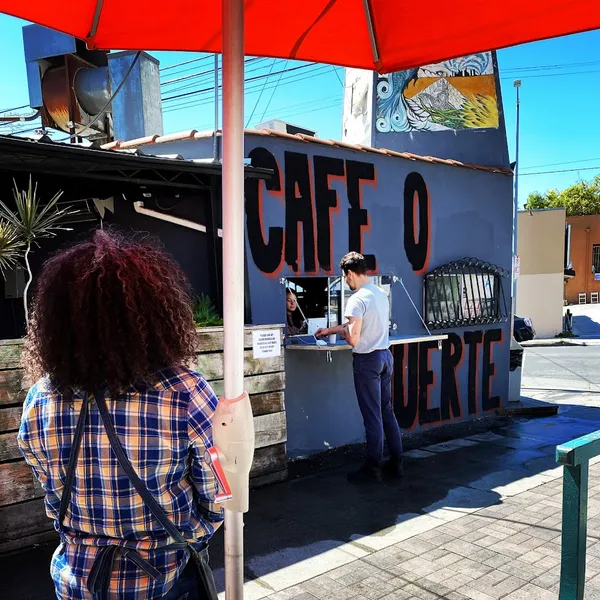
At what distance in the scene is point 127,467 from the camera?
1536mm

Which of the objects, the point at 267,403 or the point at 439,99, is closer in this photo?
the point at 267,403

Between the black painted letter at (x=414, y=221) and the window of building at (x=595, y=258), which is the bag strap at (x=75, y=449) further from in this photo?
the window of building at (x=595, y=258)

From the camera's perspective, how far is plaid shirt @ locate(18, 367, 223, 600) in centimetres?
156

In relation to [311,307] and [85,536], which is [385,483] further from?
[85,536]

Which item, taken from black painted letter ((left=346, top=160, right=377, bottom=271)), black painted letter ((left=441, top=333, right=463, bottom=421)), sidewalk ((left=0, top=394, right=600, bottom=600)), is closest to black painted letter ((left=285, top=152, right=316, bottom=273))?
black painted letter ((left=346, top=160, right=377, bottom=271))

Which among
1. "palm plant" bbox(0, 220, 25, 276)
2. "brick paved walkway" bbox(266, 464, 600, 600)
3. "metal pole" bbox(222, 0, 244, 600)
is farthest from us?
"palm plant" bbox(0, 220, 25, 276)

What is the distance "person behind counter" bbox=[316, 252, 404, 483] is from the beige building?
19289 mm

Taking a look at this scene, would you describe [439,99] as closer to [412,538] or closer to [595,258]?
[412,538]

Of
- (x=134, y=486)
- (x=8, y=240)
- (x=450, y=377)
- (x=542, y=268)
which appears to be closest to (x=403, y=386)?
(x=450, y=377)

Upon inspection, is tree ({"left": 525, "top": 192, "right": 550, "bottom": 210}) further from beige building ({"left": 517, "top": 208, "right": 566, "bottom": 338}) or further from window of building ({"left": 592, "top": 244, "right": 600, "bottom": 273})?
beige building ({"left": 517, "top": 208, "right": 566, "bottom": 338})

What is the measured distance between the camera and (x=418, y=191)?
23.6 feet

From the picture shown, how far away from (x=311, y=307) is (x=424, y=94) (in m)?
4.21

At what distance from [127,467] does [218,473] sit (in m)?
0.25

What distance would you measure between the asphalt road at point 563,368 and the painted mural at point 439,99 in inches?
243
